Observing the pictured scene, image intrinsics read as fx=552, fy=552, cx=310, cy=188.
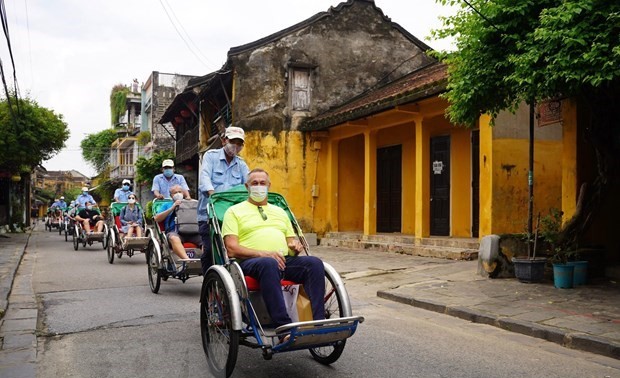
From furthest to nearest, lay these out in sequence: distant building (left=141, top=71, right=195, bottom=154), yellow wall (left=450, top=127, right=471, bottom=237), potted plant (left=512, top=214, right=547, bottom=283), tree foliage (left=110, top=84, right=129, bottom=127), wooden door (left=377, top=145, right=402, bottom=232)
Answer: tree foliage (left=110, top=84, right=129, bottom=127) < distant building (left=141, top=71, right=195, bottom=154) < wooden door (left=377, top=145, right=402, bottom=232) < yellow wall (left=450, top=127, right=471, bottom=237) < potted plant (left=512, top=214, right=547, bottom=283)

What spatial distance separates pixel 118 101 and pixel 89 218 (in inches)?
1564

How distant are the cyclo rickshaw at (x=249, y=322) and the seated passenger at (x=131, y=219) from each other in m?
7.79

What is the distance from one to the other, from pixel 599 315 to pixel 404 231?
1004cm

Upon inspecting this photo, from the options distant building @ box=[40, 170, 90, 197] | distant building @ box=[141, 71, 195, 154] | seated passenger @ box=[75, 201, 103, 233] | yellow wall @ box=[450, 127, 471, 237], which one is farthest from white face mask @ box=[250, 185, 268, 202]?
distant building @ box=[40, 170, 90, 197]

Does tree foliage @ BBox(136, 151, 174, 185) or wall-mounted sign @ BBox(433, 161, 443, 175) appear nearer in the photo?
wall-mounted sign @ BBox(433, 161, 443, 175)

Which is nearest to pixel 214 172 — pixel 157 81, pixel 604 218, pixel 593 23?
pixel 593 23

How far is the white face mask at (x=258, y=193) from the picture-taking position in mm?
4598

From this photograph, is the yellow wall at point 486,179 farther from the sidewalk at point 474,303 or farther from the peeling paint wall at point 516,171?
the sidewalk at point 474,303

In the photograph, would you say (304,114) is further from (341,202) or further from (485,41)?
(485,41)

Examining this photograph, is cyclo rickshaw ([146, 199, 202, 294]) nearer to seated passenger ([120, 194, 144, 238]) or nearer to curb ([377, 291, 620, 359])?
curb ([377, 291, 620, 359])

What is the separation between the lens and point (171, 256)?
7.68 meters

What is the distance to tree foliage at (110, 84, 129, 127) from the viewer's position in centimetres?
5144

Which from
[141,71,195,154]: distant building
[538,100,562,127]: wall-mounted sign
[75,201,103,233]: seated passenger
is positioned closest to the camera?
[538,100,562,127]: wall-mounted sign

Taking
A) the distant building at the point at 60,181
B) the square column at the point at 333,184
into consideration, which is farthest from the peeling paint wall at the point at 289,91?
the distant building at the point at 60,181
